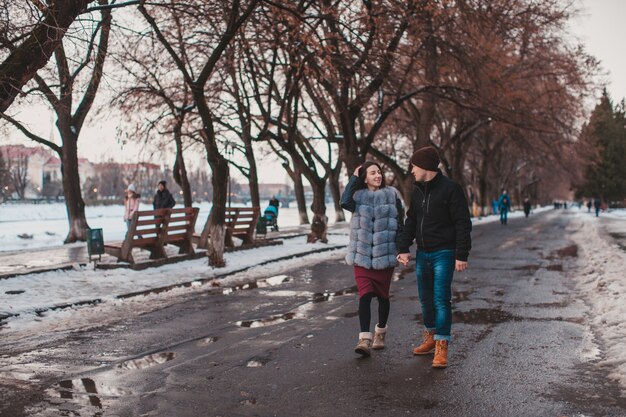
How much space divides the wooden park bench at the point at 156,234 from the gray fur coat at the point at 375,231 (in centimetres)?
722

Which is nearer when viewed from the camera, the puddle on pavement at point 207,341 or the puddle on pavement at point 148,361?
the puddle on pavement at point 148,361

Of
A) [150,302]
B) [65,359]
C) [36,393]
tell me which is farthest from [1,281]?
[36,393]

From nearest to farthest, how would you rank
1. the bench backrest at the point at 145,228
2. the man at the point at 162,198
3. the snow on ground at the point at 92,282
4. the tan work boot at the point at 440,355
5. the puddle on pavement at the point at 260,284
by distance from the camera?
the tan work boot at the point at 440,355
the snow on ground at the point at 92,282
the puddle on pavement at the point at 260,284
the bench backrest at the point at 145,228
the man at the point at 162,198

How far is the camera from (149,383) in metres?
5.04

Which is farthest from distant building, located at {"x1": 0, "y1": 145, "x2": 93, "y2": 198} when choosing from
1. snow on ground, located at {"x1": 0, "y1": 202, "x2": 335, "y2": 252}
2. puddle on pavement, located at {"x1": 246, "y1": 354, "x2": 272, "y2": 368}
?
puddle on pavement, located at {"x1": 246, "y1": 354, "x2": 272, "y2": 368}

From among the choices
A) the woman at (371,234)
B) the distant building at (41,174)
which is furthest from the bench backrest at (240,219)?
the distant building at (41,174)

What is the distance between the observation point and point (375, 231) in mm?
5898

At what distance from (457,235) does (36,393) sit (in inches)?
144

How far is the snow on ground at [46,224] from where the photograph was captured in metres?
22.6

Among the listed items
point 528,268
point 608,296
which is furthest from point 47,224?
point 608,296

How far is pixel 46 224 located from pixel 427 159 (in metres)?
37.0

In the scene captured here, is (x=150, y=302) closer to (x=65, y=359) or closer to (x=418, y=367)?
(x=65, y=359)

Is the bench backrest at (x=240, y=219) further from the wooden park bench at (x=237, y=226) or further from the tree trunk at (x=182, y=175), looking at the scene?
the tree trunk at (x=182, y=175)

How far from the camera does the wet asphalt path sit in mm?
4426
